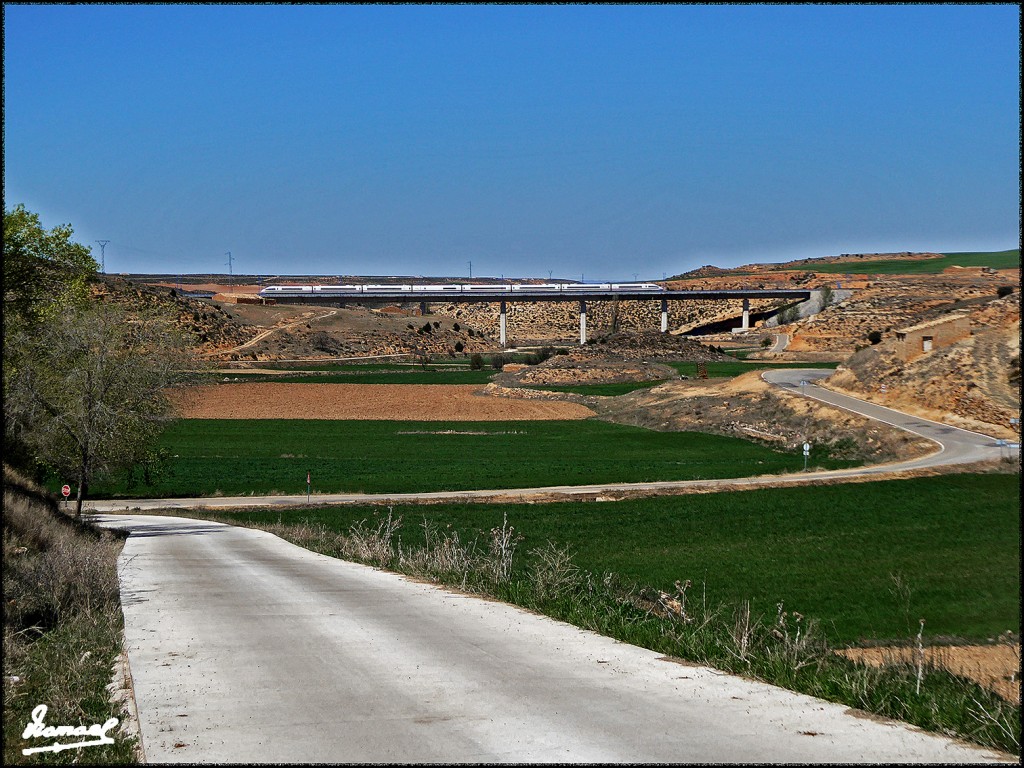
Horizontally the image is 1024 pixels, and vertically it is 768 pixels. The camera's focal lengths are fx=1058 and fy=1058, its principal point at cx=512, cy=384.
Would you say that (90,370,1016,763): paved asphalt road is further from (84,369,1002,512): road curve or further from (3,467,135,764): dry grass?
(84,369,1002,512): road curve

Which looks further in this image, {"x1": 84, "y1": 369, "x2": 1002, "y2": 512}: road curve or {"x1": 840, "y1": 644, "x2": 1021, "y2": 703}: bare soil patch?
{"x1": 84, "y1": 369, "x2": 1002, "y2": 512}: road curve

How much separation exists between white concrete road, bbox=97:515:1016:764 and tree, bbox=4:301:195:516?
19994 mm

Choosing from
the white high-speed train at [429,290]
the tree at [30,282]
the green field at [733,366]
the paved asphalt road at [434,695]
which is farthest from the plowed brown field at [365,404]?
the white high-speed train at [429,290]

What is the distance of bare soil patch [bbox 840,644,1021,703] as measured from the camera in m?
15.9

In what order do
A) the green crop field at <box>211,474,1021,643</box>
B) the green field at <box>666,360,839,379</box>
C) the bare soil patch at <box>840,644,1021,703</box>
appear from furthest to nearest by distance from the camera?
the green field at <box>666,360,839,379</box> → the green crop field at <box>211,474,1021,643</box> → the bare soil patch at <box>840,644,1021,703</box>

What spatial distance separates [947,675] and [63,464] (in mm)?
34638

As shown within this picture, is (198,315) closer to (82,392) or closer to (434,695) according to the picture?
(82,392)

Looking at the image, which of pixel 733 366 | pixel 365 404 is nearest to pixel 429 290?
pixel 733 366

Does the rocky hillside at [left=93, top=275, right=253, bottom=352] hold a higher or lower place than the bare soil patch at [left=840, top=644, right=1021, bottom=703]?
higher

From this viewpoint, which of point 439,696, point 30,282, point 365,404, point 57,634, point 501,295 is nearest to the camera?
point 439,696

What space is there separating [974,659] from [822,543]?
15541mm

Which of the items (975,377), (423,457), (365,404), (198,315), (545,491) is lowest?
(545,491)

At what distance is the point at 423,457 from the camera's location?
6406cm

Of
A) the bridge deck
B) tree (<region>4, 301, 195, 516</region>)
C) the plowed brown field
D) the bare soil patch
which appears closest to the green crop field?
the bare soil patch
